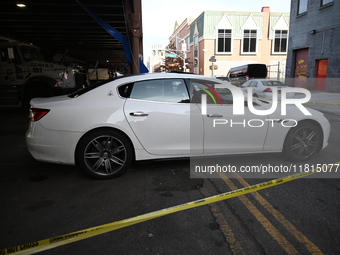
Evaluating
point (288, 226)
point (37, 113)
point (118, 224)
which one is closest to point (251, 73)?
point (37, 113)

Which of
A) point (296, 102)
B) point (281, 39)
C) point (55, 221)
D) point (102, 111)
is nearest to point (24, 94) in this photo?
point (102, 111)

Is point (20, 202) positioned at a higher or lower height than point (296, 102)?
lower

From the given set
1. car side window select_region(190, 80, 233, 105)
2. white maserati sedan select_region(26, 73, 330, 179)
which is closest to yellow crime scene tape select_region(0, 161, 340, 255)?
white maserati sedan select_region(26, 73, 330, 179)

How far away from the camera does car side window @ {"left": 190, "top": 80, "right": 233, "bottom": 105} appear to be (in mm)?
4230

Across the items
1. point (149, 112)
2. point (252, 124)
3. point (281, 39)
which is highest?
point (281, 39)

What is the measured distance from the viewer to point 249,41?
139 ft

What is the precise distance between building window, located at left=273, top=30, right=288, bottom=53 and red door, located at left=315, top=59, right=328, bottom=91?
24786 millimetres

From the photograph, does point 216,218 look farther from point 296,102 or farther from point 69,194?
point 296,102

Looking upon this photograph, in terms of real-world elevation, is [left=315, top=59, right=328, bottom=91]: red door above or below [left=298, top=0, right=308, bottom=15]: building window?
below

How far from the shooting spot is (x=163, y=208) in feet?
10.3

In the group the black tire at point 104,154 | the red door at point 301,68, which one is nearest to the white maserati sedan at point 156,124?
the black tire at point 104,154

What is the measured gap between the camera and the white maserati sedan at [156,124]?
12.4 ft

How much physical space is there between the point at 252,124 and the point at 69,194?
9.69 ft

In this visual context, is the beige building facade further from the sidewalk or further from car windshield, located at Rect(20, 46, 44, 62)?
car windshield, located at Rect(20, 46, 44, 62)
